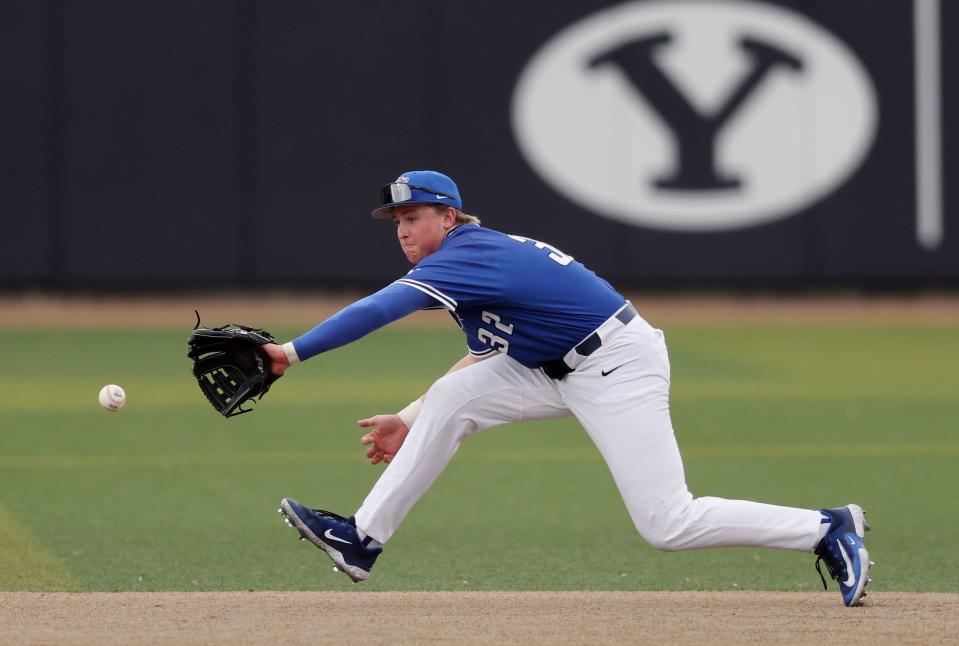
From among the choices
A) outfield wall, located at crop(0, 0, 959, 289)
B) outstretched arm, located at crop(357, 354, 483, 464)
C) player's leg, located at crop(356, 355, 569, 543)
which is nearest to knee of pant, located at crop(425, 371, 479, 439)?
player's leg, located at crop(356, 355, 569, 543)

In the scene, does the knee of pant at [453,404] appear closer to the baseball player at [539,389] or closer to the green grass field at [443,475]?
the baseball player at [539,389]

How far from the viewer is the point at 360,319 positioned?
5.75m

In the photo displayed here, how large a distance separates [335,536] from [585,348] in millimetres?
1238

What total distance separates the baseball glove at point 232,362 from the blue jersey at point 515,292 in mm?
591

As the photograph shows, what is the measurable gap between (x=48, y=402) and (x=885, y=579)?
8582 mm

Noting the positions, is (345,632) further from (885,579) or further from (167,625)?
(885,579)

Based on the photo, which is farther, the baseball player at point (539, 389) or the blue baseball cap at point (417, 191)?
the blue baseball cap at point (417, 191)

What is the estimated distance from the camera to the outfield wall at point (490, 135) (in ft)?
68.8

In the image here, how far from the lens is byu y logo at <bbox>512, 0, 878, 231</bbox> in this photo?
69.1ft

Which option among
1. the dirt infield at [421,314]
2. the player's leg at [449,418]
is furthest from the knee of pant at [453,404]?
the dirt infield at [421,314]

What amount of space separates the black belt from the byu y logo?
15.1 m

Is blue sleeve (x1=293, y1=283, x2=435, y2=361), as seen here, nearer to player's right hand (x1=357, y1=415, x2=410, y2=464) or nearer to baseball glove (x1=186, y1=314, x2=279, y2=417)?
baseball glove (x1=186, y1=314, x2=279, y2=417)

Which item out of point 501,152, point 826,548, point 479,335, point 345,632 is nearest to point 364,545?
point 345,632

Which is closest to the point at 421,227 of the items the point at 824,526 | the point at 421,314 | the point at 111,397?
the point at 111,397
